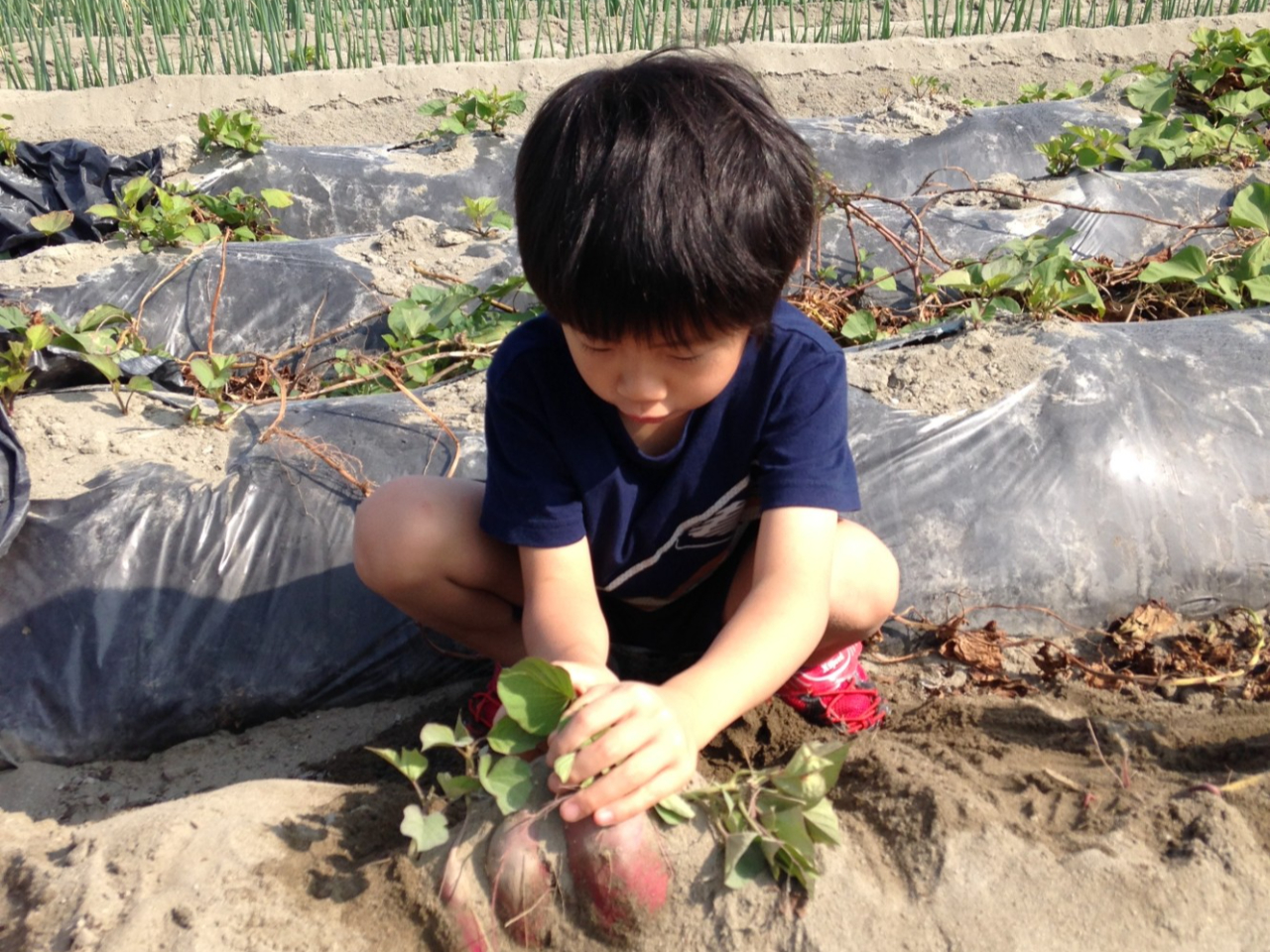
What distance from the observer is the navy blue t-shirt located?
4.86 feet

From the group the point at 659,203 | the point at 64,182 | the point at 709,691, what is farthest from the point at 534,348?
the point at 64,182

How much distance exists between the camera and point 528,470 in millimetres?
1523

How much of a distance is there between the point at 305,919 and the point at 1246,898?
0.95 metres

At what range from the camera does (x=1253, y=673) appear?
191cm

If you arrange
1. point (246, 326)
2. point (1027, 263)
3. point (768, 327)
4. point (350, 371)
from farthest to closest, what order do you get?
point (246, 326) < point (350, 371) < point (1027, 263) < point (768, 327)

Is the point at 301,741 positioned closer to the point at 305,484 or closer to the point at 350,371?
the point at 305,484

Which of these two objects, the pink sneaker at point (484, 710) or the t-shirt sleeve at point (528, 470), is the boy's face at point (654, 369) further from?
the pink sneaker at point (484, 710)

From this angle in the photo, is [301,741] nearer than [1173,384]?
Yes

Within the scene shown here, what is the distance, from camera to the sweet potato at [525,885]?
1.19m

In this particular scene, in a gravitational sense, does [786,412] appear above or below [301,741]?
above

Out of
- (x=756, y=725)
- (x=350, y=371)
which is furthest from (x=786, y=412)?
(x=350, y=371)

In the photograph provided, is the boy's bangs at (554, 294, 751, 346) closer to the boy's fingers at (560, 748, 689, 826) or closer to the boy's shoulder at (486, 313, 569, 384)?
the boy's shoulder at (486, 313, 569, 384)

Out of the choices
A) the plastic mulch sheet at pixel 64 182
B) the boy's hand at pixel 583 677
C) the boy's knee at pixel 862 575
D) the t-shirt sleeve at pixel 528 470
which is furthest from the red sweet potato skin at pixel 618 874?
the plastic mulch sheet at pixel 64 182

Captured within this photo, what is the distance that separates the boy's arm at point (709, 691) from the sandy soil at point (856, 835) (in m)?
0.10
